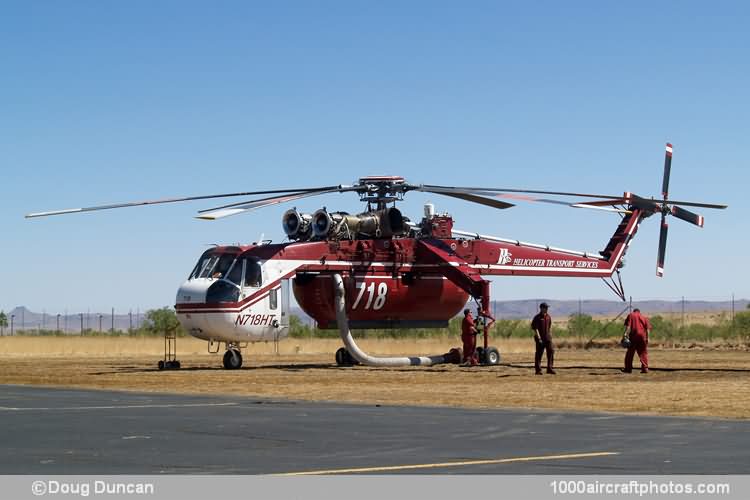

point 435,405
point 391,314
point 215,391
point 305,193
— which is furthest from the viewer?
point 391,314

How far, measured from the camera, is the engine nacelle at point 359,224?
38156 millimetres

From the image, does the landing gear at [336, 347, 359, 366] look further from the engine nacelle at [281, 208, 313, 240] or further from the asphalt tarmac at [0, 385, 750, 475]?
the asphalt tarmac at [0, 385, 750, 475]

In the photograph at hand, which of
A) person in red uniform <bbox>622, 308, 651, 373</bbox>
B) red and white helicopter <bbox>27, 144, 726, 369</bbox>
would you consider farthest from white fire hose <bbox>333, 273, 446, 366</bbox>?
person in red uniform <bbox>622, 308, 651, 373</bbox>

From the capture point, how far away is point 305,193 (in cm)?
3578

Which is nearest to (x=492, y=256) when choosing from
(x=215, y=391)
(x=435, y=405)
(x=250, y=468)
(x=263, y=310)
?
(x=263, y=310)

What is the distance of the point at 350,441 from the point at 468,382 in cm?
1387

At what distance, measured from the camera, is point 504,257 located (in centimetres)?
4188

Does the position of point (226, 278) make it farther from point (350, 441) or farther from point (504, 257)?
point (350, 441)

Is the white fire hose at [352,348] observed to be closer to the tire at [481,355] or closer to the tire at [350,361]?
the tire at [350,361]

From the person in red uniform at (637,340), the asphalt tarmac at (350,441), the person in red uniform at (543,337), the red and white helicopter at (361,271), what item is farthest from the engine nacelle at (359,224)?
the asphalt tarmac at (350,441)

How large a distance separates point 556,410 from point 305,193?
16.1 m

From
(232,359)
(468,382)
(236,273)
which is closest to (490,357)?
(232,359)

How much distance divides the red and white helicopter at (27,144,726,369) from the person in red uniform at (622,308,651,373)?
3400 millimetres
